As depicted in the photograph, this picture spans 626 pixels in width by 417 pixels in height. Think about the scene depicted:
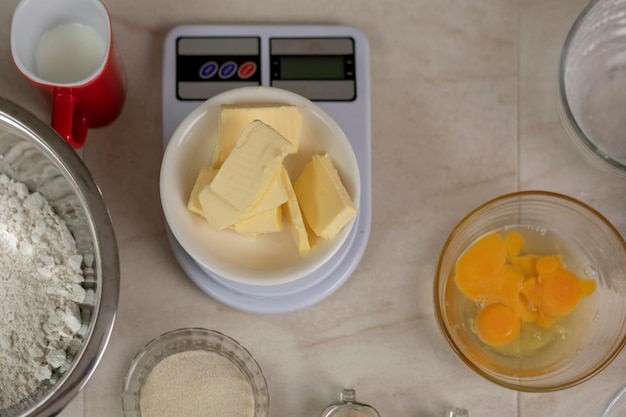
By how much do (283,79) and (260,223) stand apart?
0.68 feet

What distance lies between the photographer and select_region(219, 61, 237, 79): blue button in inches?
36.5

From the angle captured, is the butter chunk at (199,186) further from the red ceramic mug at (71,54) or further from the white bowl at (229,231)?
the red ceramic mug at (71,54)

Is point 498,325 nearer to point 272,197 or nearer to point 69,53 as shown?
point 272,197

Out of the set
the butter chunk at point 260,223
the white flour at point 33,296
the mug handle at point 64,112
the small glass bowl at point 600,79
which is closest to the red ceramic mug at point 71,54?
the mug handle at point 64,112

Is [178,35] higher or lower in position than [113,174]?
higher

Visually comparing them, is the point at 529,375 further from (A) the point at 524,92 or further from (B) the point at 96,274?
(B) the point at 96,274

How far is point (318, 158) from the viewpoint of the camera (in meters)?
0.83

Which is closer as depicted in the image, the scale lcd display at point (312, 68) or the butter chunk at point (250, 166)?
the butter chunk at point (250, 166)

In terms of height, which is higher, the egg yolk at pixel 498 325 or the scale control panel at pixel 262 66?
the scale control panel at pixel 262 66

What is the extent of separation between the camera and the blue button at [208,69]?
93 centimetres

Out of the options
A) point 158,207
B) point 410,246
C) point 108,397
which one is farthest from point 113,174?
point 410,246

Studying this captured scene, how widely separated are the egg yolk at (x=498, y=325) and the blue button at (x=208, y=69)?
445 millimetres

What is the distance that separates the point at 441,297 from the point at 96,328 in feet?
1.34

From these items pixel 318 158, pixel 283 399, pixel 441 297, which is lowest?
pixel 283 399
